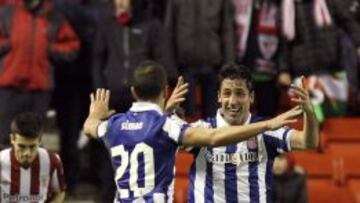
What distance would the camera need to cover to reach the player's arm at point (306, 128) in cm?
587

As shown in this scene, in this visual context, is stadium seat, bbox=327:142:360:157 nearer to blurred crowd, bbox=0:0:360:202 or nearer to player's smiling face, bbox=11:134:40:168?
blurred crowd, bbox=0:0:360:202

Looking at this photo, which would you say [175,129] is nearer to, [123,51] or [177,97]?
[177,97]

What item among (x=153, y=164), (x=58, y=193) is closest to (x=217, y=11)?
(x=58, y=193)

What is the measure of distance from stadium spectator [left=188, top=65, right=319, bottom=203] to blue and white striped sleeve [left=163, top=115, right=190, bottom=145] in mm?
562

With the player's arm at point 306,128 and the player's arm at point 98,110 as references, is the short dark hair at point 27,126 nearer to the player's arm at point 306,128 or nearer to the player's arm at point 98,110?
the player's arm at point 98,110

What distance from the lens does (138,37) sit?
9109 mm

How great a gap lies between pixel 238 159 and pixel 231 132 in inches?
33.4

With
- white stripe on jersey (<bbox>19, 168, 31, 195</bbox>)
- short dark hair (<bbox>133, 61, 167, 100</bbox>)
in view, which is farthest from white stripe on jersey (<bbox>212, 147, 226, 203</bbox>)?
white stripe on jersey (<bbox>19, 168, 31, 195</bbox>)

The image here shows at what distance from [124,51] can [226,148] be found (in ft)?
9.24

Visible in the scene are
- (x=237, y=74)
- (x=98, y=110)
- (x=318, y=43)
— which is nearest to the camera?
(x=98, y=110)

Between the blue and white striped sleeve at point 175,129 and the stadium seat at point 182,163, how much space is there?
13.3 ft

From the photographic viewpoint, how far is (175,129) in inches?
230

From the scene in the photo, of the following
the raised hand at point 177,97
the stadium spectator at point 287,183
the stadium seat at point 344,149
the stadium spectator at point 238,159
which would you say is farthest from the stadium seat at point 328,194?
the raised hand at point 177,97

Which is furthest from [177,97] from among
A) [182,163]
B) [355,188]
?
[355,188]
